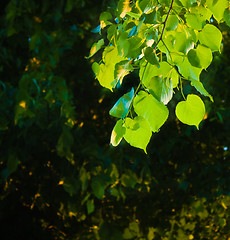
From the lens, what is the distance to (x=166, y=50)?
91 centimetres

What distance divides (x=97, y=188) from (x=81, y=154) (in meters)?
0.32

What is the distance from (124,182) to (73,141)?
1.50 feet

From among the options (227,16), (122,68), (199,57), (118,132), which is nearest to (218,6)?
(227,16)

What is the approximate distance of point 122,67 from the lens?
0.89 meters

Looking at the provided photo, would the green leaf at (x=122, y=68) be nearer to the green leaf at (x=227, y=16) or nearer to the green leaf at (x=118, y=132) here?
the green leaf at (x=118, y=132)

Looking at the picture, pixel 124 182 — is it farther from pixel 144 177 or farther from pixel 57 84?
pixel 57 84

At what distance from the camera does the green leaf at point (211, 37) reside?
0.89 m

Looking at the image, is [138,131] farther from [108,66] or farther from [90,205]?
[90,205]

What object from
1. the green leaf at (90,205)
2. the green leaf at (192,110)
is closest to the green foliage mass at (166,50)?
the green leaf at (192,110)

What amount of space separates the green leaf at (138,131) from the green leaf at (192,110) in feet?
0.28

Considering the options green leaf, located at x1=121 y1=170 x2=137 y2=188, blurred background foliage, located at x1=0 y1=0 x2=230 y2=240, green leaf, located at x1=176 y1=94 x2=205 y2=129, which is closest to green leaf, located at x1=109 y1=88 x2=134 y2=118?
green leaf, located at x1=176 y1=94 x2=205 y2=129

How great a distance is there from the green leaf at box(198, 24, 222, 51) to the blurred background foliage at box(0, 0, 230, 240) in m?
1.59

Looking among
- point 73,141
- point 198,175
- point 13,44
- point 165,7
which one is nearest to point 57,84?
point 73,141

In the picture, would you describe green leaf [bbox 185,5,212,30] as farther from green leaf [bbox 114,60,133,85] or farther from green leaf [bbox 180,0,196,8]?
green leaf [bbox 114,60,133,85]
